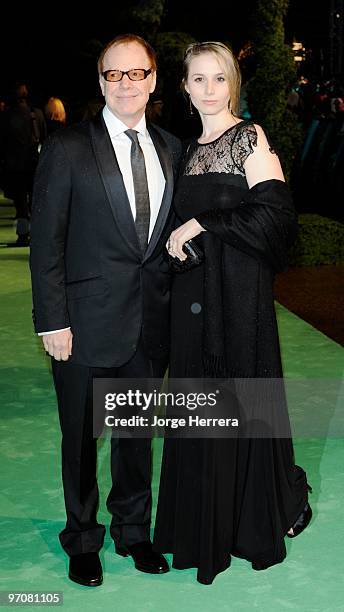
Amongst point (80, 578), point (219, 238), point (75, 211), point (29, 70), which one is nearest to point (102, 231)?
point (75, 211)

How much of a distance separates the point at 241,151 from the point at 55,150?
60 centimetres

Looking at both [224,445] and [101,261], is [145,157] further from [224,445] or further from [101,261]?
[224,445]

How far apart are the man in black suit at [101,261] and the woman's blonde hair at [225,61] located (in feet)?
0.44

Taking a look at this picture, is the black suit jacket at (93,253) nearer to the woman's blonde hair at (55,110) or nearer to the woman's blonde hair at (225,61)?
the woman's blonde hair at (225,61)

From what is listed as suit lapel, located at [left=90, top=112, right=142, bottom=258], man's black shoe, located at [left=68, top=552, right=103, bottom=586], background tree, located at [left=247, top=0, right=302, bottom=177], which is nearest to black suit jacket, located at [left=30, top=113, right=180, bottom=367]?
suit lapel, located at [left=90, top=112, right=142, bottom=258]

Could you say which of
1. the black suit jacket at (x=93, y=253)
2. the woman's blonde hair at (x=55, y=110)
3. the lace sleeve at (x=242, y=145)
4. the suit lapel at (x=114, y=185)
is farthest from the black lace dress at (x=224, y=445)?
the woman's blonde hair at (x=55, y=110)

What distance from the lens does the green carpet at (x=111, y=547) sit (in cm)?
347

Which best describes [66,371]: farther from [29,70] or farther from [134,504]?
[29,70]

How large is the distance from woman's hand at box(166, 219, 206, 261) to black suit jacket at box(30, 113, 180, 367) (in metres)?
0.09

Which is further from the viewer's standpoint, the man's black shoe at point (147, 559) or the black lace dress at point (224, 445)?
the man's black shoe at point (147, 559)

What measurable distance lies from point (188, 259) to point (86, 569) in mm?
1103

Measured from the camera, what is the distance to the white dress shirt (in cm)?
351

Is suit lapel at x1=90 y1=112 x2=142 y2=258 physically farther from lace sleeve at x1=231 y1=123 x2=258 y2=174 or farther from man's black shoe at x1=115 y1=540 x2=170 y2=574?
man's black shoe at x1=115 y1=540 x2=170 y2=574

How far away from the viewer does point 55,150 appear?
11.1 ft
